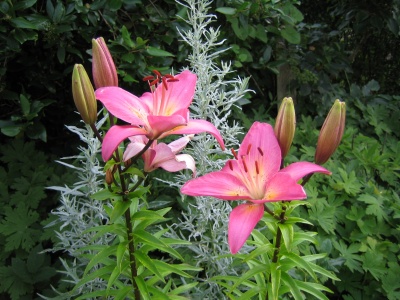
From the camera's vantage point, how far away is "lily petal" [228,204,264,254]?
669mm

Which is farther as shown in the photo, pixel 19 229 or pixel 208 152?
pixel 19 229

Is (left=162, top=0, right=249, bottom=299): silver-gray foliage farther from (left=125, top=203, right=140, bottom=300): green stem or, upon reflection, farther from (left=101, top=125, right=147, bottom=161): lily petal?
(left=101, top=125, right=147, bottom=161): lily petal

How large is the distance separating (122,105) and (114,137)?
78 millimetres

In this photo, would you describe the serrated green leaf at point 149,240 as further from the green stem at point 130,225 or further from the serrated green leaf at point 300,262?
the serrated green leaf at point 300,262

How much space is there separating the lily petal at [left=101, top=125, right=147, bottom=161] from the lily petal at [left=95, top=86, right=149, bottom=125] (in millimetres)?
→ 21

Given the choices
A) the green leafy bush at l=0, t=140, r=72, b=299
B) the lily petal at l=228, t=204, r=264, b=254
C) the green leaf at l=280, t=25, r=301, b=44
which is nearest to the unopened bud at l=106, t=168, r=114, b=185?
the lily petal at l=228, t=204, r=264, b=254

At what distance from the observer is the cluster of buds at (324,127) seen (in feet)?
2.37

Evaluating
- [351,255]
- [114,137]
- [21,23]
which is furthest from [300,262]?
[21,23]

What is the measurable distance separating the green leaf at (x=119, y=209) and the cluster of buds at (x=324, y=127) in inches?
11.5

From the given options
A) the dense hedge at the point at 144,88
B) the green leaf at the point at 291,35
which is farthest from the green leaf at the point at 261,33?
the green leaf at the point at 291,35

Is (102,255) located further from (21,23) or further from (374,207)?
(374,207)

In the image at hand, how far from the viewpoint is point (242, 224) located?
2.23 feet

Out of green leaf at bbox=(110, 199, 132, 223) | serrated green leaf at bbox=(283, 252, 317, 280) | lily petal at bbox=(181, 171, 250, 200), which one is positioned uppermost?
lily petal at bbox=(181, 171, 250, 200)

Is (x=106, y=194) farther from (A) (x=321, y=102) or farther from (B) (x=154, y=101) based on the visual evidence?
(A) (x=321, y=102)
